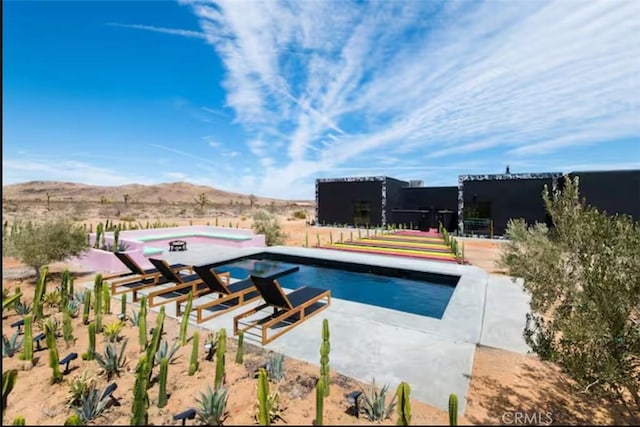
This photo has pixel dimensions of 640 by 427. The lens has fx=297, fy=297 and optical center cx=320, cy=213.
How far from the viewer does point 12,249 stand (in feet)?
24.7

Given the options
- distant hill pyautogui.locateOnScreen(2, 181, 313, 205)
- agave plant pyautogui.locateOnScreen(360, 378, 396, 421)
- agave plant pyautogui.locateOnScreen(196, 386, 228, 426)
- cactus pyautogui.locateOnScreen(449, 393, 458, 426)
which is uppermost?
distant hill pyautogui.locateOnScreen(2, 181, 313, 205)

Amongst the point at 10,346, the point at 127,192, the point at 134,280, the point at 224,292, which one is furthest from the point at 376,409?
the point at 127,192

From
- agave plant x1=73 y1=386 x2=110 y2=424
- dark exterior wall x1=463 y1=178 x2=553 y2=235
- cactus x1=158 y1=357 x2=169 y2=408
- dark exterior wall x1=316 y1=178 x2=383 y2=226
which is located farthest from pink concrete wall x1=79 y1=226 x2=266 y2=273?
dark exterior wall x1=463 y1=178 x2=553 y2=235

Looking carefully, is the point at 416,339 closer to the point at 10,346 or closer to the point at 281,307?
the point at 281,307

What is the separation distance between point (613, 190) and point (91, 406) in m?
25.0

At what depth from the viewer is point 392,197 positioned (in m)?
25.9

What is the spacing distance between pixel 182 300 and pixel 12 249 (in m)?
5.08

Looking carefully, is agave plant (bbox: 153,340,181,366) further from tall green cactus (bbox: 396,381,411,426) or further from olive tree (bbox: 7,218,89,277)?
olive tree (bbox: 7,218,89,277)

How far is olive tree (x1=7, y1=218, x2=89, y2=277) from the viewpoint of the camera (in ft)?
24.6

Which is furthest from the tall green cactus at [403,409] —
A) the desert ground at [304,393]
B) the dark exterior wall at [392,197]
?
the dark exterior wall at [392,197]

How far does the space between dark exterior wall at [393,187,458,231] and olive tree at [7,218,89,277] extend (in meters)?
22.2

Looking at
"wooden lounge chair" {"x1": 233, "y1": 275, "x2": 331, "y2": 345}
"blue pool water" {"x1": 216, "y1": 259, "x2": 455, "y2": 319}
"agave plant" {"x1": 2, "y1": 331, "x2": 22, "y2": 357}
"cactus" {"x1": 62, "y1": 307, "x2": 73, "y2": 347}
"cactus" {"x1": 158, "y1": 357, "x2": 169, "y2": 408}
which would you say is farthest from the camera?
"blue pool water" {"x1": 216, "y1": 259, "x2": 455, "y2": 319}

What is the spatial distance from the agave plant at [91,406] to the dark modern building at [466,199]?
2146cm

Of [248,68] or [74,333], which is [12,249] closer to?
[74,333]
